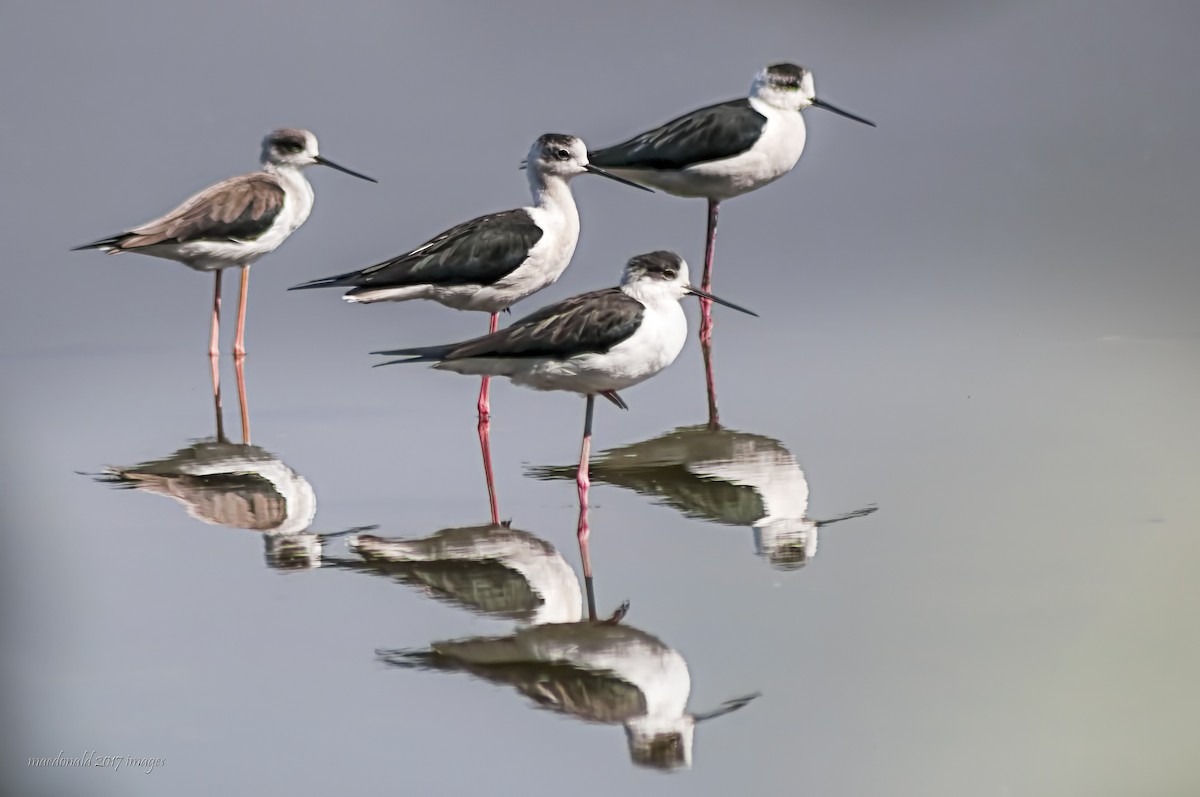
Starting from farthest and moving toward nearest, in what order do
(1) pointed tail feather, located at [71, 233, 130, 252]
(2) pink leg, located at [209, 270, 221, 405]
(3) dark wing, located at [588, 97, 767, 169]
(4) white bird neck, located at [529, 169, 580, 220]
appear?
(3) dark wing, located at [588, 97, 767, 169] < (1) pointed tail feather, located at [71, 233, 130, 252] < (2) pink leg, located at [209, 270, 221, 405] < (4) white bird neck, located at [529, 169, 580, 220]

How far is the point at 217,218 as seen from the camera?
38.5 feet

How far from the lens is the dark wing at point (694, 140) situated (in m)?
12.4

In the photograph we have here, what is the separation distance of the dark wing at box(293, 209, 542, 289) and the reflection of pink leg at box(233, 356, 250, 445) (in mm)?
909

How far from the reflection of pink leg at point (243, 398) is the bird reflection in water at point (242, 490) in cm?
15

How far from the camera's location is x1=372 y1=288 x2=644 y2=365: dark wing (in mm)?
7629

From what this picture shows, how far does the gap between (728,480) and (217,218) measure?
5037mm

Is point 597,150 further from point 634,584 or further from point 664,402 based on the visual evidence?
point 634,584

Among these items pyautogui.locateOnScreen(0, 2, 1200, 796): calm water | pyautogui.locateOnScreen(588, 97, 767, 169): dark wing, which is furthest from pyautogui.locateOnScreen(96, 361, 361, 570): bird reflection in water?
pyautogui.locateOnScreen(588, 97, 767, 169): dark wing

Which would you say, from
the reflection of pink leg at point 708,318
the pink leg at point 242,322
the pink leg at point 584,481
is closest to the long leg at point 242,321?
the pink leg at point 242,322

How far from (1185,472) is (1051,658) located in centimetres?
270

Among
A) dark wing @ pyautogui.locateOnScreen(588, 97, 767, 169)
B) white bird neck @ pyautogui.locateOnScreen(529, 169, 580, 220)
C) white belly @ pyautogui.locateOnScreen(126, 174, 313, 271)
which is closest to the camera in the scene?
white bird neck @ pyautogui.locateOnScreen(529, 169, 580, 220)

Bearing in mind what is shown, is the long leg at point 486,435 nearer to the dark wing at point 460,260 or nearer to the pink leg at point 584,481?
the pink leg at point 584,481

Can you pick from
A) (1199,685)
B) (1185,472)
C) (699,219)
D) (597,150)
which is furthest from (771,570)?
(699,219)

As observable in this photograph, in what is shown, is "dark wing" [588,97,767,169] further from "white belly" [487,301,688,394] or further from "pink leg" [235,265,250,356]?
"white belly" [487,301,688,394]
